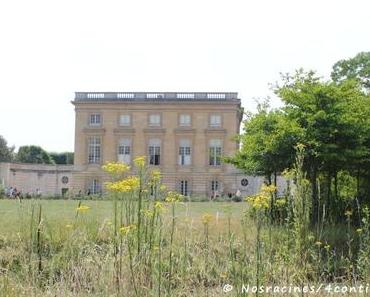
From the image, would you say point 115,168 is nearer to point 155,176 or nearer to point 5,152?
point 155,176

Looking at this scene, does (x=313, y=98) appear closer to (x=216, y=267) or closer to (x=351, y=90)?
(x=351, y=90)

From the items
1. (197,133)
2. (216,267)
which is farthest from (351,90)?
(197,133)

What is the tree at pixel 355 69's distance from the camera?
22706 millimetres

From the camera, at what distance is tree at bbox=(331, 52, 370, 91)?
74.5 feet

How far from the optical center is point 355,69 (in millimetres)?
23594

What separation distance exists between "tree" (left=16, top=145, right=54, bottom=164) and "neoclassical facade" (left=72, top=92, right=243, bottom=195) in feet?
43.6

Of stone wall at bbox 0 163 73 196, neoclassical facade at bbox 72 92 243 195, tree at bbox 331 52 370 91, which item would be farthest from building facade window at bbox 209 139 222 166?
tree at bbox 331 52 370 91

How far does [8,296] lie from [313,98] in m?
9.94

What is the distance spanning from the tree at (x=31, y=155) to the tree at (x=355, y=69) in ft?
170

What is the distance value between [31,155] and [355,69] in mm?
53196

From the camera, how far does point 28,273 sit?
14.8ft

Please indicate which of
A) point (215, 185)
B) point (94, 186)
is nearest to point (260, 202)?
point (215, 185)

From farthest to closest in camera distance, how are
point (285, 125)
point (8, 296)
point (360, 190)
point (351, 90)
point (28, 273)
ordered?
1. point (360, 190)
2. point (351, 90)
3. point (285, 125)
4. point (28, 273)
5. point (8, 296)

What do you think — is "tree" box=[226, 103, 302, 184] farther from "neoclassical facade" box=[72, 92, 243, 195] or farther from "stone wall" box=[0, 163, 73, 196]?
"stone wall" box=[0, 163, 73, 196]
